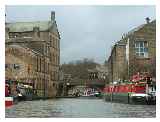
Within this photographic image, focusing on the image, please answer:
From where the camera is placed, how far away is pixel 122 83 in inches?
380

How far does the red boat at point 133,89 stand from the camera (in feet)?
31.3

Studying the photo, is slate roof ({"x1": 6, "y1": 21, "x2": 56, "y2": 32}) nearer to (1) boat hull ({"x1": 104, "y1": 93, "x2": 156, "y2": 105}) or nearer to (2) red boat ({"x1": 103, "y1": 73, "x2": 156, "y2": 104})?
(2) red boat ({"x1": 103, "y1": 73, "x2": 156, "y2": 104})

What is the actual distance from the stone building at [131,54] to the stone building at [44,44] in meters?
0.94

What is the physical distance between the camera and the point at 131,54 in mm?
8742

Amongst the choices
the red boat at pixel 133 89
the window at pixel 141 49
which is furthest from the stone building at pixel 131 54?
the red boat at pixel 133 89

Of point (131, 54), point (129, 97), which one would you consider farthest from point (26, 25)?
point (129, 97)

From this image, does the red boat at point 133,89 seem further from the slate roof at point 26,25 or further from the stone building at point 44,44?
the slate roof at point 26,25

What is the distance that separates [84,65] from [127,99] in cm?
245

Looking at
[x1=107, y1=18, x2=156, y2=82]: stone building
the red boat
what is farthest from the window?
the red boat

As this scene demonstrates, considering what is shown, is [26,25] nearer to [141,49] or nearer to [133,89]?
[141,49]

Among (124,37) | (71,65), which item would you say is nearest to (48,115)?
(71,65)

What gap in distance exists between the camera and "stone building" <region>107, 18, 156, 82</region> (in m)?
8.49

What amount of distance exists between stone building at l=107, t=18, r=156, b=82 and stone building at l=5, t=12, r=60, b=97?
937 millimetres

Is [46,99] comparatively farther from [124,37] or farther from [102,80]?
[124,37]
